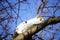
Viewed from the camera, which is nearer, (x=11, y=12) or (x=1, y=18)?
(x=11, y=12)

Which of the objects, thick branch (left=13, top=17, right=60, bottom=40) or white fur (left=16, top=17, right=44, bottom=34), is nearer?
thick branch (left=13, top=17, right=60, bottom=40)

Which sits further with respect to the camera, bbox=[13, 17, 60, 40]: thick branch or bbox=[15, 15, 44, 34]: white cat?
Answer: bbox=[15, 15, 44, 34]: white cat

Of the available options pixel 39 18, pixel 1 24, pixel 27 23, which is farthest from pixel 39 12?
pixel 1 24

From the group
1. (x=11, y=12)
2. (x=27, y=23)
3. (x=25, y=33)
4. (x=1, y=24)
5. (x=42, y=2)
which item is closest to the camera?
(x=25, y=33)

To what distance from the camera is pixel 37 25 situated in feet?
10.1

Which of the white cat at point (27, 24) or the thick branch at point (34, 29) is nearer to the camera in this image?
the thick branch at point (34, 29)

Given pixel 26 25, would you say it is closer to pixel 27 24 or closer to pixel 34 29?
pixel 27 24

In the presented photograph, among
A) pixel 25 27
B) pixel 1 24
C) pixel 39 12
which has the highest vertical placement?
pixel 39 12

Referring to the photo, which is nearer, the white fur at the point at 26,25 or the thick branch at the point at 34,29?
the thick branch at the point at 34,29

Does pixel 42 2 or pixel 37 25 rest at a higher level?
pixel 42 2

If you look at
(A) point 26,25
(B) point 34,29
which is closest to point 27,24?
(A) point 26,25

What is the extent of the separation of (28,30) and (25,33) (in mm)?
97

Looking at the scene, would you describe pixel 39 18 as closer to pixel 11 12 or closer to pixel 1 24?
pixel 11 12

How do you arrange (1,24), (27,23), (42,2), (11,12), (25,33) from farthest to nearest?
(1,24) → (11,12) → (42,2) → (27,23) → (25,33)
